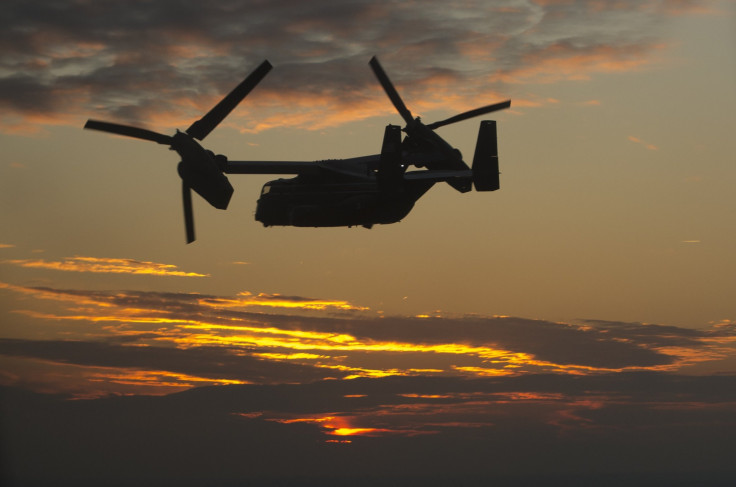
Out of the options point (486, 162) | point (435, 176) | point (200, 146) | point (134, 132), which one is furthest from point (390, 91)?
point (134, 132)

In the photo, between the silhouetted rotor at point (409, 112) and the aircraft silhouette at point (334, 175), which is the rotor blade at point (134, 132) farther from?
the silhouetted rotor at point (409, 112)

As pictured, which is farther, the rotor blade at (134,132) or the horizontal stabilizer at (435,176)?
the horizontal stabilizer at (435,176)

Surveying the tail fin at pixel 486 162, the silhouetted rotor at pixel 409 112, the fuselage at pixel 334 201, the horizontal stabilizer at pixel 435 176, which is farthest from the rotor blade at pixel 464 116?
the fuselage at pixel 334 201

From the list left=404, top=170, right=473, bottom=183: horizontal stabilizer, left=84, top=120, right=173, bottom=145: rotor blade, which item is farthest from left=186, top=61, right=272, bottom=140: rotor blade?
left=404, top=170, right=473, bottom=183: horizontal stabilizer

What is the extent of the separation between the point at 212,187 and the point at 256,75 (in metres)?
9.29

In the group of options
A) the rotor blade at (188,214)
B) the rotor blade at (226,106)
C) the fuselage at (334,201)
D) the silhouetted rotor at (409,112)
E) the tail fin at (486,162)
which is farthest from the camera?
the silhouetted rotor at (409,112)

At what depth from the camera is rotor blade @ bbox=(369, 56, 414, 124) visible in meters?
72.2

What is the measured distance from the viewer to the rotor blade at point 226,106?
58.1 m

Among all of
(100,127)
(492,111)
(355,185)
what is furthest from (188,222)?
(492,111)

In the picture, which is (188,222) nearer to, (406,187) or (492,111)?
(406,187)

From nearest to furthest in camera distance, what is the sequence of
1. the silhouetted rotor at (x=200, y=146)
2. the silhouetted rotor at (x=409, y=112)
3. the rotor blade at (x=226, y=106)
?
the silhouetted rotor at (x=200, y=146) → the rotor blade at (x=226, y=106) → the silhouetted rotor at (x=409, y=112)

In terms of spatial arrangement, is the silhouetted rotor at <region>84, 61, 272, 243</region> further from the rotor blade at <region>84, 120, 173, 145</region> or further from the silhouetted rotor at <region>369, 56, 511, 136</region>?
the silhouetted rotor at <region>369, 56, 511, 136</region>

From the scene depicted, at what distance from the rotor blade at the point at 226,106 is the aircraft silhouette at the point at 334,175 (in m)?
0.08

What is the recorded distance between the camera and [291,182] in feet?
215
